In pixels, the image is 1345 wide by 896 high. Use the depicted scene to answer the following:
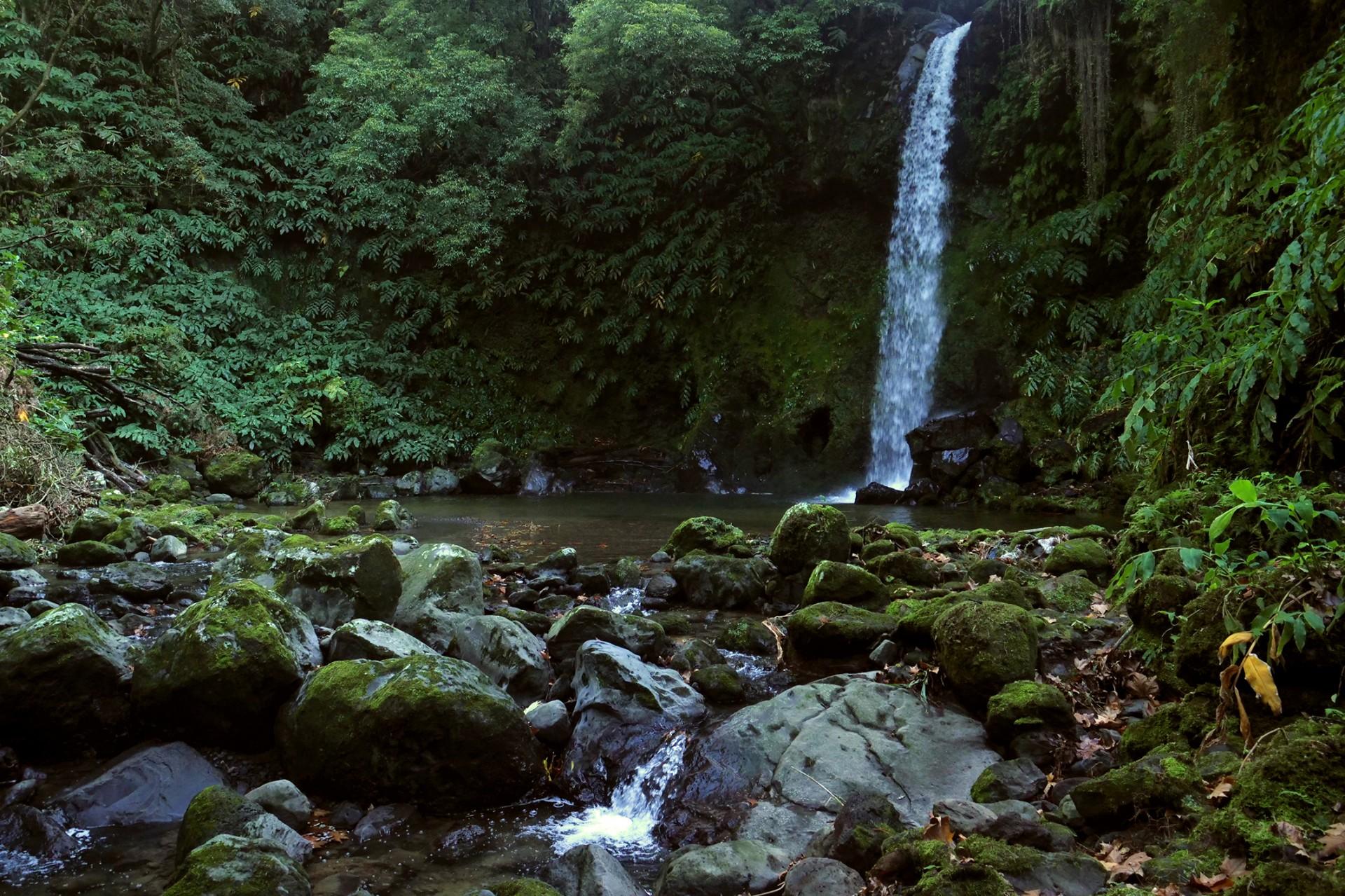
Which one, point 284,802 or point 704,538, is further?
point 704,538

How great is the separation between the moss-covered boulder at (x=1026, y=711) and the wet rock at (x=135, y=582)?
5943 millimetres

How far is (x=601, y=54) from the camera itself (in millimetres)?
16484

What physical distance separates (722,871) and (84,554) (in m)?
6.91

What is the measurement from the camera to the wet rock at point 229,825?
2.85 metres

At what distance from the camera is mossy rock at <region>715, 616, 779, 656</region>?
513cm

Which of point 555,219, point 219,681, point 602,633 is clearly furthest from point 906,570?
point 555,219

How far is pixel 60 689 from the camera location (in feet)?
12.1


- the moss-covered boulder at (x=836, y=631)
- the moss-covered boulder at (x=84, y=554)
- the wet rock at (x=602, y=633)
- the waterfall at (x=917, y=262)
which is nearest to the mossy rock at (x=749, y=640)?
the moss-covered boulder at (x=836, y=631)

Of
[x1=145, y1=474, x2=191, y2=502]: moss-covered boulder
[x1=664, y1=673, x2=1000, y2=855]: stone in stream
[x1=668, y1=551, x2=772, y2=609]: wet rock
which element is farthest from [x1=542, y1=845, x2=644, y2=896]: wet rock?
[x1=145, y1=474, x2=191, y2=502]: moss-covered boulder

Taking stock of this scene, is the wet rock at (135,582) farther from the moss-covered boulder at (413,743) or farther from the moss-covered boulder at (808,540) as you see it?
the moss-covered boulder at (808,540)

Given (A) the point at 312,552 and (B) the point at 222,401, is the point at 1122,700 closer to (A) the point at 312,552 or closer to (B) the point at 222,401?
(A) the point at 312,552

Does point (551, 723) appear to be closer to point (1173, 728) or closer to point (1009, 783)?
point (1009, 783)

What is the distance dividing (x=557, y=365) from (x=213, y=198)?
7.92m

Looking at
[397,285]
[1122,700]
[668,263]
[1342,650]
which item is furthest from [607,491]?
[1342,650]
